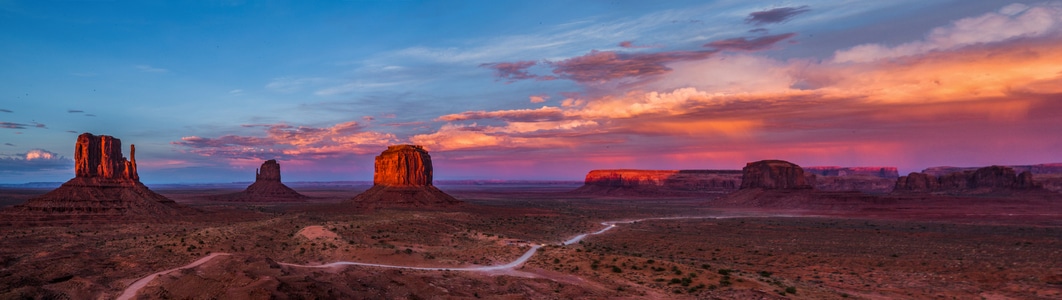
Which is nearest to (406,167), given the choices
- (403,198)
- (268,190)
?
(403,198)

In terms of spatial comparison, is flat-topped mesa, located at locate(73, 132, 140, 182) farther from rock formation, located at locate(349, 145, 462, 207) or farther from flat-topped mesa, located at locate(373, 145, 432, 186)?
flat-topped mesa, located at locate(373, 145, 432, 186)

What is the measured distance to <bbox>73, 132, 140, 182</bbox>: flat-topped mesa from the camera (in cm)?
8050

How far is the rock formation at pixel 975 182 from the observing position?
6122 inches

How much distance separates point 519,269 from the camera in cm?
3616

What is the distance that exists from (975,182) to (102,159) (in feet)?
726

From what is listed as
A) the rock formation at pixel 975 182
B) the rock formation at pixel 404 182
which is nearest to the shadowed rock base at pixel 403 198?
the rock formation at pixel 404 182

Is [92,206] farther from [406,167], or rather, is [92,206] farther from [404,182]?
[406,167]

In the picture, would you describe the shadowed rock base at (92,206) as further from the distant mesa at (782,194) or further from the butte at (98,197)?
the distant mesa at (782,194)

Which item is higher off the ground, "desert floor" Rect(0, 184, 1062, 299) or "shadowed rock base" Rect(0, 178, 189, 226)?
"shadowed rock base" Rect(0, 178, 189, 226)

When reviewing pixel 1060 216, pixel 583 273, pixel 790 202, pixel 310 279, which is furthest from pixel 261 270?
pixel 790 202

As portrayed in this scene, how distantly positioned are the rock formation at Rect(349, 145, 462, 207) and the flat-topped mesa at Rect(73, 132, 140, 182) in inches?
1595

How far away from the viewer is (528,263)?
38531 millimetres

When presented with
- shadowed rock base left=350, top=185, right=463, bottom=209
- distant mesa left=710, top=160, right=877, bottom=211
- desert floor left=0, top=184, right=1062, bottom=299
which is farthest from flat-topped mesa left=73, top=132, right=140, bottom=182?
distant mesa left=710, top=160, right=877, bottom=211

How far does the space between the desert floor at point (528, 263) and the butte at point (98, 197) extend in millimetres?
7734
